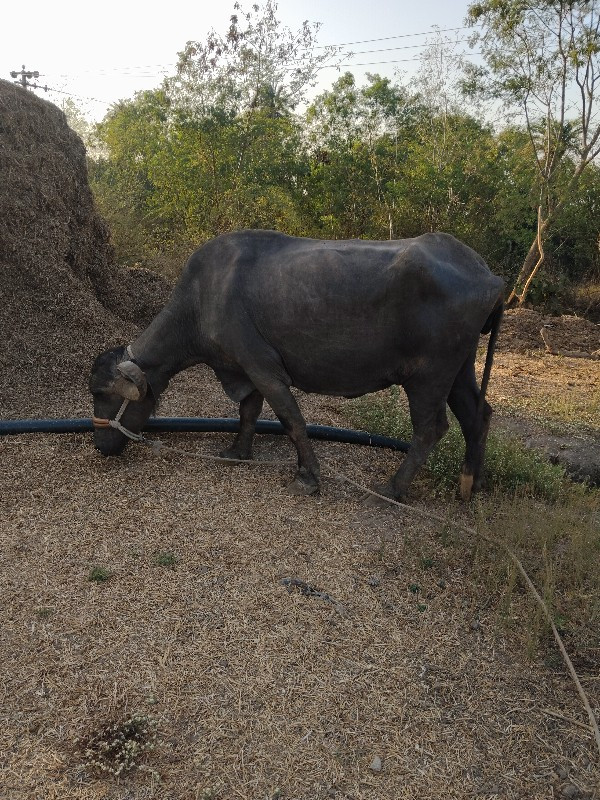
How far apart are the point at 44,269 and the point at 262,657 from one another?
512cm

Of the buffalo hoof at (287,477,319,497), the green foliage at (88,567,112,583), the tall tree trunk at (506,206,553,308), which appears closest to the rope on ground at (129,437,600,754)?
the buffalo hoof at (287,477,319,497)

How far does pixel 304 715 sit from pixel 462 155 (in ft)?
50.1

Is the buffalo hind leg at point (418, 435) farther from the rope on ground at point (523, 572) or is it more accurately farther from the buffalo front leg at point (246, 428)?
the buffalo front leg at point (246, 428)

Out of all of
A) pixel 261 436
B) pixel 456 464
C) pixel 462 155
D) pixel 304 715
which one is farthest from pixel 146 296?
pixel 462 155

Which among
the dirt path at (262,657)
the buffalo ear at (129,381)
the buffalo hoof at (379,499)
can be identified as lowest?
the dirt path at (262,657)

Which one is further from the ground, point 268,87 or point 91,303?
point 268,87

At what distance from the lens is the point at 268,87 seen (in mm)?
12352

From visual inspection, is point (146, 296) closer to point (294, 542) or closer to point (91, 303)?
point (91, 303)

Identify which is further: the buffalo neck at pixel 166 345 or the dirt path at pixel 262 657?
the buffalo neck at pixel 166 345

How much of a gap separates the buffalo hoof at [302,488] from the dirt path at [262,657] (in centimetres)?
7

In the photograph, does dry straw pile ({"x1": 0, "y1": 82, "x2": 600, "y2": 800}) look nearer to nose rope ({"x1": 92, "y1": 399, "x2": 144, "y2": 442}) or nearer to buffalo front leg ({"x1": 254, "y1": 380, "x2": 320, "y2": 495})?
buffalo front leg ({"x1": 254, "y1": 380, "x2": 320, "y2": 495})

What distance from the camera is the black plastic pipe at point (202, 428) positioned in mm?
5484

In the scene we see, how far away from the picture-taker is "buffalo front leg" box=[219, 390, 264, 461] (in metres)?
5.18

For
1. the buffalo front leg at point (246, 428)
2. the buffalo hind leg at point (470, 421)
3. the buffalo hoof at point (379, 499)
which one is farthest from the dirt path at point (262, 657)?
the buffalo front leg at point (246, 428)
